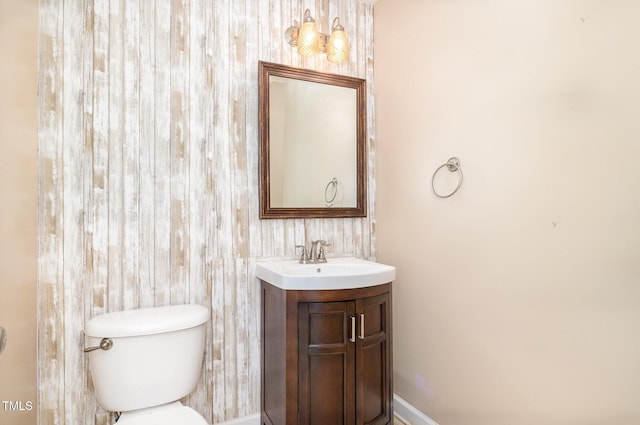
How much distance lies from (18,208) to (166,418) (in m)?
0.98

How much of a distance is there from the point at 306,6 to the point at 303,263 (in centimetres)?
156

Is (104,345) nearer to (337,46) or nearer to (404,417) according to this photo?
(404,417)

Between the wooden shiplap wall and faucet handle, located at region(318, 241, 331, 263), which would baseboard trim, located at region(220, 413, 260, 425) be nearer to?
the wooden shiplap wall

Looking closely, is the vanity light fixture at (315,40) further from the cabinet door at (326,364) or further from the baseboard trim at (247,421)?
the baseboard trim at (247,421)

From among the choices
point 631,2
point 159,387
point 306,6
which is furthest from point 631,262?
point 306,6

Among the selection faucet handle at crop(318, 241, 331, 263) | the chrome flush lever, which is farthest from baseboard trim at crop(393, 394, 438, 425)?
the chrome flush lever

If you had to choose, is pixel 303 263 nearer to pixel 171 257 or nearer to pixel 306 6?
pixel 171 257

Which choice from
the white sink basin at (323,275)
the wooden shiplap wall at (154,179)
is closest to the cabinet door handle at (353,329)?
the white sink basin at (323,275)

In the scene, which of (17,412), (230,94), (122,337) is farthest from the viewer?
(230,94)

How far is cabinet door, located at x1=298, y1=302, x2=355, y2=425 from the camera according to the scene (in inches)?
60.7

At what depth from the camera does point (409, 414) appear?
1.96 m

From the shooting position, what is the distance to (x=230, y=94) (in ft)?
6.17

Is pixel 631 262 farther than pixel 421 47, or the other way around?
pixel 421 47

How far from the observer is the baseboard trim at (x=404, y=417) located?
185cm
